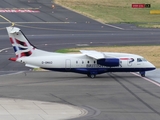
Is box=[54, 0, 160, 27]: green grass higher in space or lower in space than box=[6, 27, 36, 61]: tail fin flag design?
higher

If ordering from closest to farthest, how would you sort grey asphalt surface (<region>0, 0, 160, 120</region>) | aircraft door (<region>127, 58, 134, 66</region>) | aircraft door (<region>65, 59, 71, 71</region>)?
grey asphalt surface (<region>0, 0, 160, 120</region>)
aircraft door (<region>65, 59, 71, 71</region>)
aircraft door (<region>127, 58, 134, 66</region>)

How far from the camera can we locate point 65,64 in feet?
141

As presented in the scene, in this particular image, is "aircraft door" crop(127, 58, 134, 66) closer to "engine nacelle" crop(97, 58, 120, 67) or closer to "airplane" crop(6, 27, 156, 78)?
"airplane" crop(6, 27, 156, 78)

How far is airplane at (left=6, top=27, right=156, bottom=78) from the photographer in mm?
42750

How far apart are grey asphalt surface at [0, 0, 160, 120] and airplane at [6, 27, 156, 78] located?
81 cm

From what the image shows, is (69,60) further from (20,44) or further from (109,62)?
→ (20,44)

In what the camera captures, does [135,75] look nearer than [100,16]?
Yes

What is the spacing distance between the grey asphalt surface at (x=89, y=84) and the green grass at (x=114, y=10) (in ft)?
33.6

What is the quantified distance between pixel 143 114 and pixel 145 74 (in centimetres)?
1639

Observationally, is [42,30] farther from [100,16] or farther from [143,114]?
[143,114]

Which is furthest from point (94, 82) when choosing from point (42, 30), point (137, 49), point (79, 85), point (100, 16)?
point (100, 16)

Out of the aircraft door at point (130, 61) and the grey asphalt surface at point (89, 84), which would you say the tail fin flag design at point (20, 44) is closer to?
the grey asphalt surface at point (89, 84)

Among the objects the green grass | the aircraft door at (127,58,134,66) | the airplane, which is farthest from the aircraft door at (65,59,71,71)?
the green grass

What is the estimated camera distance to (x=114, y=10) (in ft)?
322
